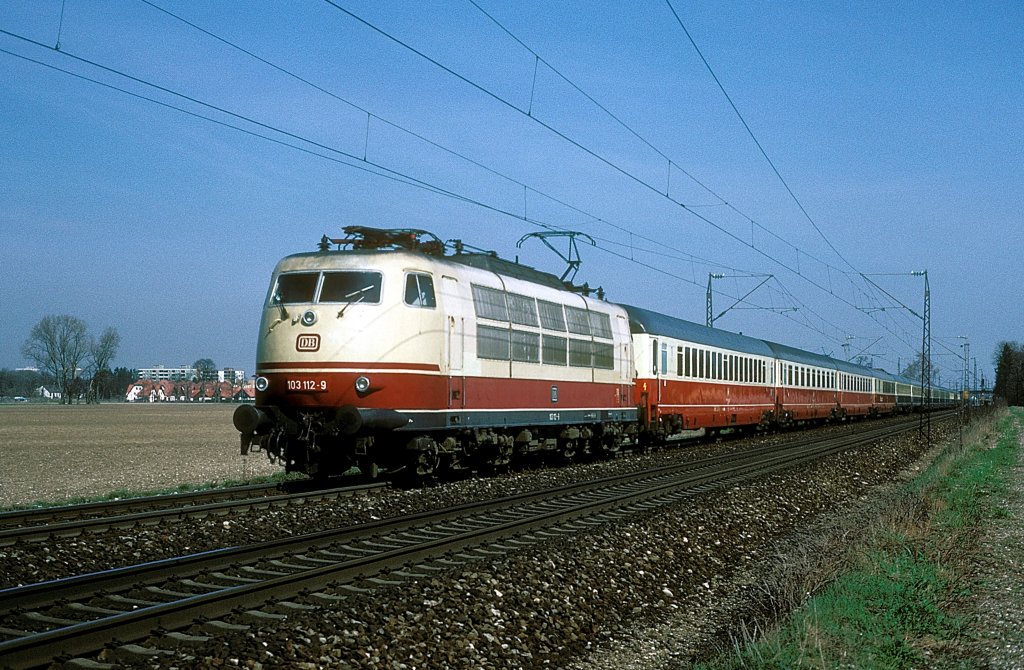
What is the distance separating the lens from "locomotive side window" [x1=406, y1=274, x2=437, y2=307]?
15.5m

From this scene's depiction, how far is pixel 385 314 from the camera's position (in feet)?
49.5

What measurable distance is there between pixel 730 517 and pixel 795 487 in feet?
14.0

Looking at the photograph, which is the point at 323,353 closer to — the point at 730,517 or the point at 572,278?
the point at 730,517

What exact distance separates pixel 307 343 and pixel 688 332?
18.0 metres

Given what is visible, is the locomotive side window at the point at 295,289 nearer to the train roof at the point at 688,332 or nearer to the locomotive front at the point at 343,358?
the locomotive front at the point at 343,358

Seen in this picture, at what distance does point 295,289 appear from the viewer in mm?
15547

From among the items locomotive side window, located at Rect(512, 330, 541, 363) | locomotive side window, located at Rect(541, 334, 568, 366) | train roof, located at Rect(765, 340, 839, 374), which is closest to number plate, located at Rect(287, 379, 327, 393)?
locomotive side window, located at Rect(512, 330, 541, 363)

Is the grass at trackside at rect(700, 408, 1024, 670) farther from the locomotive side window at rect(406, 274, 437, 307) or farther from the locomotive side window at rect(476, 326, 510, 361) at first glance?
the locomotive side window at rect(406, 274, 437, 307)

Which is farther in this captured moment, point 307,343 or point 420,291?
point 420,291

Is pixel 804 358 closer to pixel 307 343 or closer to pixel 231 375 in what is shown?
pixel 307 343

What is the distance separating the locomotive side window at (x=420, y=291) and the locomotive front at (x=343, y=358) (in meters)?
0.02

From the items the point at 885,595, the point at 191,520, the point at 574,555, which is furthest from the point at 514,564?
the point at 191,520

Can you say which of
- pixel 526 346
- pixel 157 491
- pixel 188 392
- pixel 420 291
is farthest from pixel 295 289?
pixel 188 392

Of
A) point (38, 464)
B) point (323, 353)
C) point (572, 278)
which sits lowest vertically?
point (38, 464)
